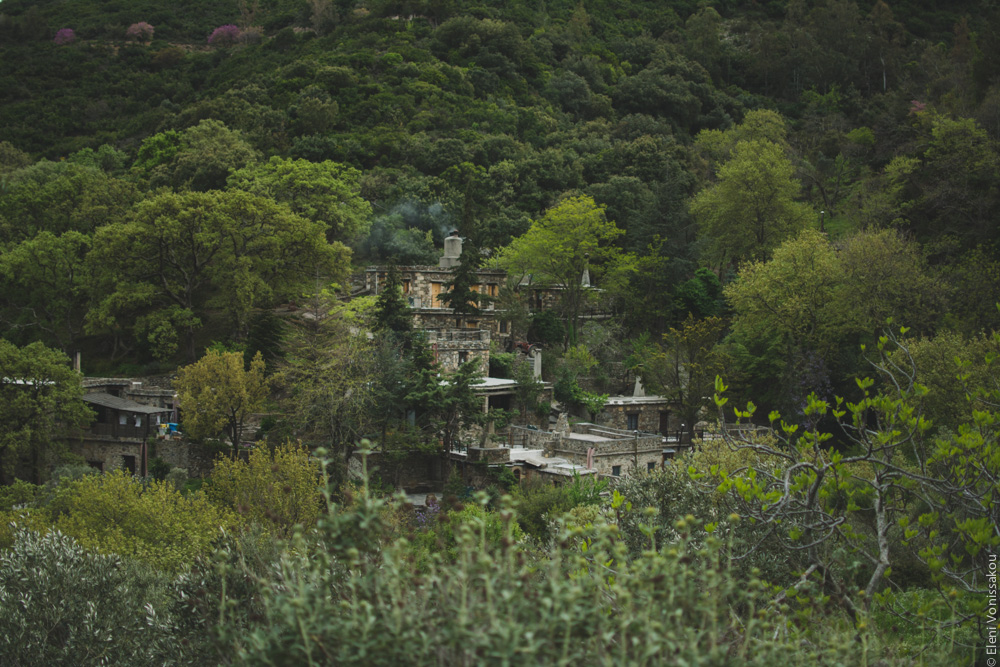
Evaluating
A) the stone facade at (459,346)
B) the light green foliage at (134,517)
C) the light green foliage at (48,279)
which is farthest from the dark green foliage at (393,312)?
the light green foliage at (48,279)

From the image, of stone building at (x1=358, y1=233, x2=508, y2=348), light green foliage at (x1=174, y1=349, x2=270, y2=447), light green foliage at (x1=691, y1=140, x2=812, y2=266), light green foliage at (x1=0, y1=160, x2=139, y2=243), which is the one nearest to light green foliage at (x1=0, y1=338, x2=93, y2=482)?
light green foliage at (x1=174, y1=349, x2=270, y2=447)

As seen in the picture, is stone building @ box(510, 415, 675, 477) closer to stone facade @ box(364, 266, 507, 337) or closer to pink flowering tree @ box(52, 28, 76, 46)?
stone facade @ box(364, 266, 507, 337)

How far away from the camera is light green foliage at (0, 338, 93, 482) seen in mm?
28109

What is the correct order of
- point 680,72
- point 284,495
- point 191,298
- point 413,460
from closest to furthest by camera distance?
point 284,495 < point 413,460 < point 191,298 < point 680,72

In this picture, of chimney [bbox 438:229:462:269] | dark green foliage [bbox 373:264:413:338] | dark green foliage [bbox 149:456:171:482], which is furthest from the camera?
chimney [bbox 438:229:462:269]

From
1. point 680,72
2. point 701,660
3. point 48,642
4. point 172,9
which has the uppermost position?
point 172,9

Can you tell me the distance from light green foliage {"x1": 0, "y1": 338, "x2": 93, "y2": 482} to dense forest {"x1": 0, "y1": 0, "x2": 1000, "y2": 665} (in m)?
0.12

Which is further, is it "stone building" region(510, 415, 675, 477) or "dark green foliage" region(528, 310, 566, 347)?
"dark green foliage" region(528, 310, 566, 347)

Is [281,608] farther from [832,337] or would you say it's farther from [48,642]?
[832,337]

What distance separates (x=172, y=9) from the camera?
109562 millimetres

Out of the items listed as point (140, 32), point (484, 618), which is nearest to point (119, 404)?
point (484, 618)

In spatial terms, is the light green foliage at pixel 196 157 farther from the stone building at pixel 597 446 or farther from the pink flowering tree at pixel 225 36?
the pink flowering tree at pixel 225 36

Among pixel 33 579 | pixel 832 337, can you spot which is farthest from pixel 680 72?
pixel 33 579

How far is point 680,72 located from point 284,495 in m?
70.8
